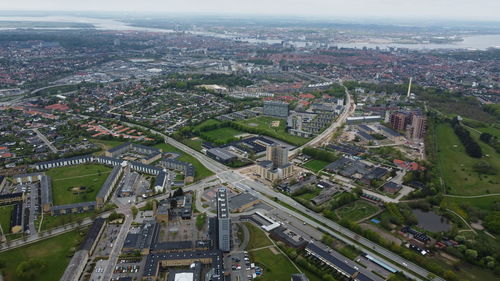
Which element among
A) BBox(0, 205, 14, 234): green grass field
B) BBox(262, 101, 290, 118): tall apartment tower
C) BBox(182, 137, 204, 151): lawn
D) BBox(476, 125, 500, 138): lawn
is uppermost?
BBox(262, 101, 290, 118): tall apartment tower

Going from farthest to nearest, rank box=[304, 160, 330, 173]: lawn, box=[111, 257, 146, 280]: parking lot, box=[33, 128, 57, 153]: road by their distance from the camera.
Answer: box=[33, 128, 57, 153]: road, box=[304, 160, 330, 173]: lawn, box=[111, 257, 146, 280]: parking lot

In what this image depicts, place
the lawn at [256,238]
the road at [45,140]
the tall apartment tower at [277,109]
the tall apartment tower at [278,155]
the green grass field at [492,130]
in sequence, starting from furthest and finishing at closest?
the tall apartment tower at [277,109] < the green grass field at [492,130] < the road at [45,140] < the tall apartment tower at [278,155] < the lawn at [256,238]

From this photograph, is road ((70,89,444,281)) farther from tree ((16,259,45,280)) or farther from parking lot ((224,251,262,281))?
tree ((16,259,45,280))

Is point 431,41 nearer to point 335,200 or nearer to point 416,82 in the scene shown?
point 416,82

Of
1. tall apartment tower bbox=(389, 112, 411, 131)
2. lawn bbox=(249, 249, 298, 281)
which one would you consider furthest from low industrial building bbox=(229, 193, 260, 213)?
tall apartment tower bbox=(389, 112, 411, 131)

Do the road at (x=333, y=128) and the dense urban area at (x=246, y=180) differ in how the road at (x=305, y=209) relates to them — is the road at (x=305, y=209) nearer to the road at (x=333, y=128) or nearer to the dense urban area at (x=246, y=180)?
the road at (x=333, y=128)

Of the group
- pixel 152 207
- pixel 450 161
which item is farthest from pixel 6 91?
pixel 450 161

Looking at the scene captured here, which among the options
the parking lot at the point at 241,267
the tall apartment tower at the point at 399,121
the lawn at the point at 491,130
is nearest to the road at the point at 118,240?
the parking lot at the point at 241,267

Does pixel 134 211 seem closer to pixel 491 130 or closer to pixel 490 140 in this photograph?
pixel 490 140
